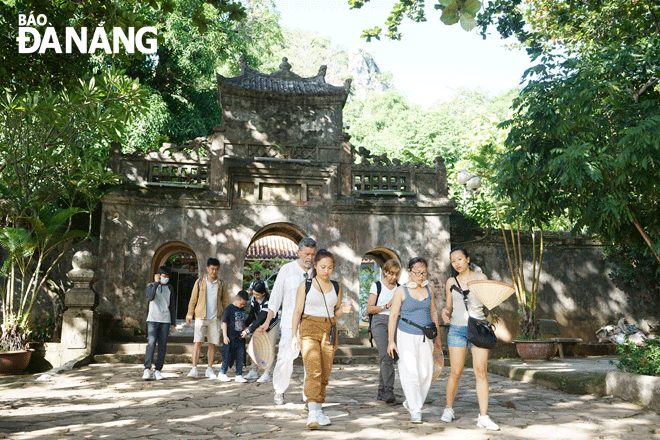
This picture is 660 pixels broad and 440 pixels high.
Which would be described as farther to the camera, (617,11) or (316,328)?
(617,11)

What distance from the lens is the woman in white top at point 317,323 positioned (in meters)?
5.01

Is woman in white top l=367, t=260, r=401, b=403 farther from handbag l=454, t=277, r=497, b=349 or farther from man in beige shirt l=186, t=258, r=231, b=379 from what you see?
man in beige shirt l=186, t=258, r=231, b=379

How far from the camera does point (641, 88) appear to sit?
759 cm

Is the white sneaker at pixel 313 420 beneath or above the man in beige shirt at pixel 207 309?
beneath

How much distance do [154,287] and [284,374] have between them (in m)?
3.08

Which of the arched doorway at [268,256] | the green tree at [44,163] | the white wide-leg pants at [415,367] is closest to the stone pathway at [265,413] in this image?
the white wide-leg pants at [415,367]

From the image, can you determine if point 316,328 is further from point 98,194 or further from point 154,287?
point 98,194

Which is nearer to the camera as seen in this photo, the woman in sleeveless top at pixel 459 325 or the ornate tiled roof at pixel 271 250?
the woman in sleeveless top at pixel 459 325

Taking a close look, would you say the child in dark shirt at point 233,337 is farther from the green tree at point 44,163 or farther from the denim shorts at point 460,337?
the denim shorts at point 460,337

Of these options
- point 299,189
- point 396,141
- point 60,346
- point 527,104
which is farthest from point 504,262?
point 396,141

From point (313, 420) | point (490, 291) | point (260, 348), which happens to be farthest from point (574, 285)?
point (313, 420)

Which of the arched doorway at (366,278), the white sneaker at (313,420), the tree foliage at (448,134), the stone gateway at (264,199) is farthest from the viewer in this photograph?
the arched doorway at (366,278)

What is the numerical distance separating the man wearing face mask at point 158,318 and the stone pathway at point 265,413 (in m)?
0.37

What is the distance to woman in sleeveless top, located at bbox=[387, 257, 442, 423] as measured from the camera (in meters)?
5.20
